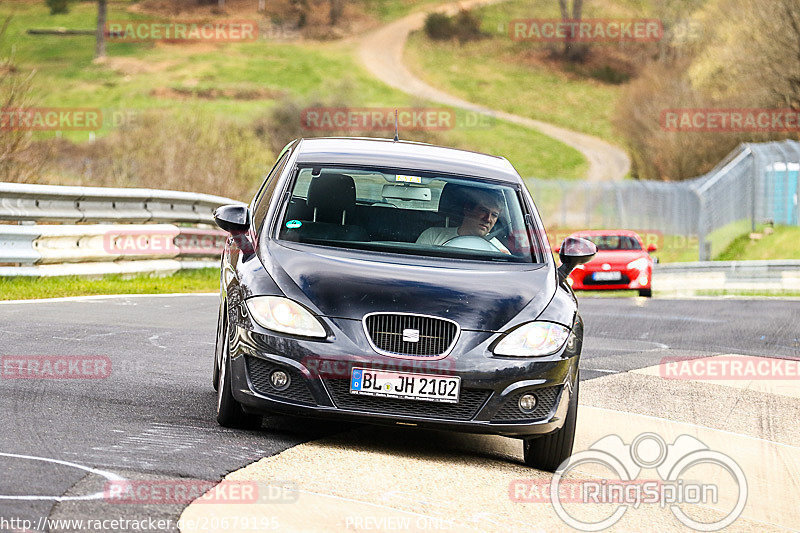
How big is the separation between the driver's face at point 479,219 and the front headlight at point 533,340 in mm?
1119

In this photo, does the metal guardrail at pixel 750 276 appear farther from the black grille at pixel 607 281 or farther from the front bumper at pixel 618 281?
the black grille at pixel 607 281

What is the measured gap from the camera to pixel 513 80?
110 m

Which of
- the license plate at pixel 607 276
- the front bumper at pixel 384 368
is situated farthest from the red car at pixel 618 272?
the front bumper at pixel 384 368

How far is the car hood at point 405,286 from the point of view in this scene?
22.0ft

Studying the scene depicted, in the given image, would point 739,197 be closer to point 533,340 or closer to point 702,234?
point 702,234

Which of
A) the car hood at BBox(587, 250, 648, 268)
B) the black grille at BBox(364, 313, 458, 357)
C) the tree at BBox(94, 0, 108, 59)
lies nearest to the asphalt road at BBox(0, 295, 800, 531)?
the black grille at BBox(364, 313, 458, 357)

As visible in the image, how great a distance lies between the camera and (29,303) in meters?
13.1

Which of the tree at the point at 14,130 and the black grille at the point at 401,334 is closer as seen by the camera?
the black grille at the point at 401,334

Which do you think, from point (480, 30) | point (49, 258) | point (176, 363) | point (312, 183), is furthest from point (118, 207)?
point (480, 30)

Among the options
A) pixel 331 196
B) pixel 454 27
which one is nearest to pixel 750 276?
pixel 331 196

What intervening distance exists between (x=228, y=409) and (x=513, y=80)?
10458cm

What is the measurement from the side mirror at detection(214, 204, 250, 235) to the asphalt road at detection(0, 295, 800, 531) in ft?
3.58

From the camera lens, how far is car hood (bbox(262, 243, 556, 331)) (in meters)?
6.71

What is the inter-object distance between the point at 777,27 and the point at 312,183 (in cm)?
3965
